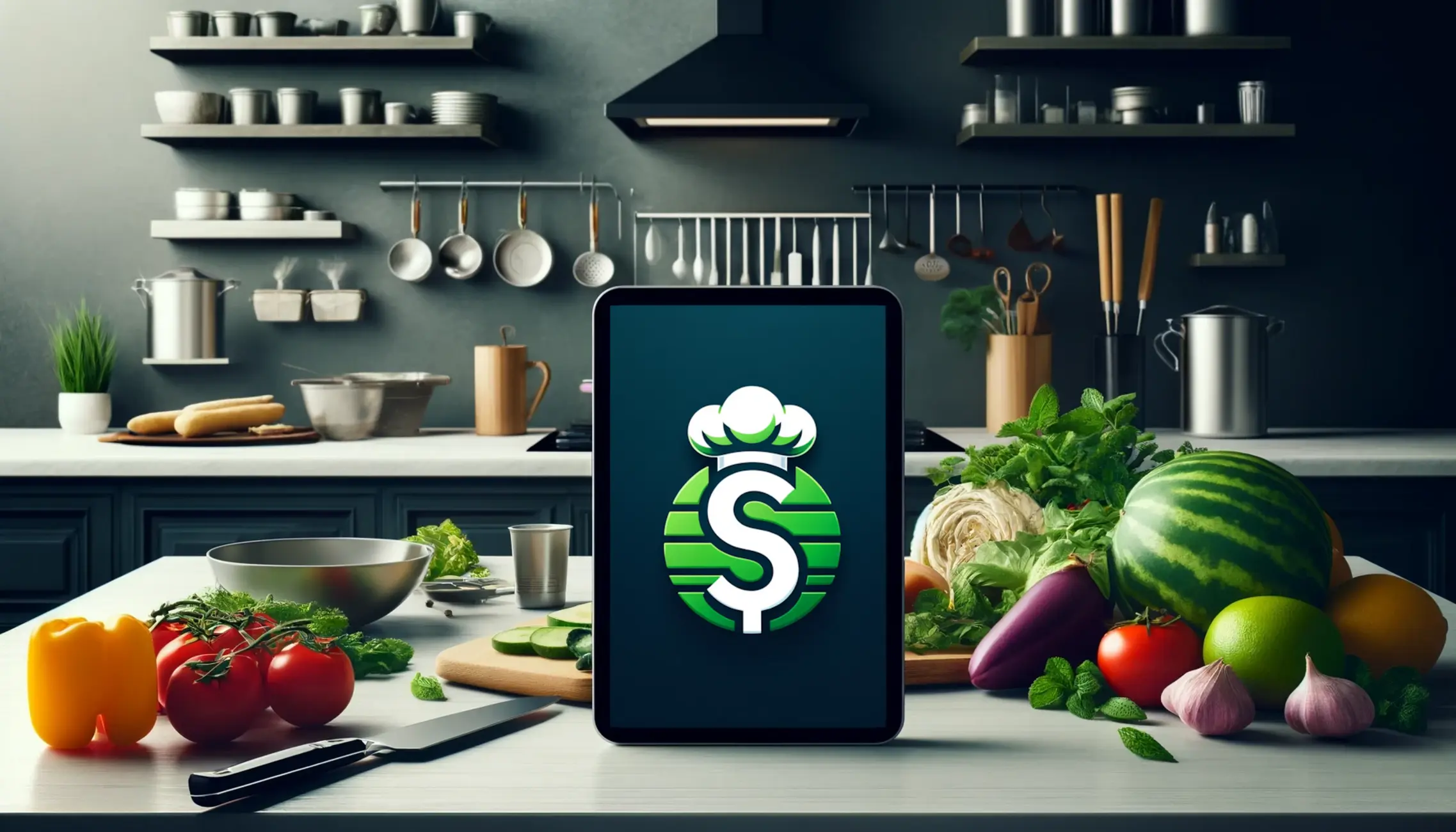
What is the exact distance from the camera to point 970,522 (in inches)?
46.8

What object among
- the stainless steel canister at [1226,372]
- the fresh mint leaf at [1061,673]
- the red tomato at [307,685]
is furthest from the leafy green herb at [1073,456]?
the stainless steel canister at [1226,372]

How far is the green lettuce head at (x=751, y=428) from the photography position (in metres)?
0.80

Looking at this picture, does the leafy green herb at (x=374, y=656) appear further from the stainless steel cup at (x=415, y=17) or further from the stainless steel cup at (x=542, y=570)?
the stainless steel cup at (x=415, y=17)

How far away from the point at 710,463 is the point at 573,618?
0.34 meters

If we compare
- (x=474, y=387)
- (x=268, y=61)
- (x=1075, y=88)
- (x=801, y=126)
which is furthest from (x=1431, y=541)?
(x=268, y=61)

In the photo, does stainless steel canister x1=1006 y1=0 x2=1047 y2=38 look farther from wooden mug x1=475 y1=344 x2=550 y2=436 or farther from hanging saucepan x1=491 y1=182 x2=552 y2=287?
wooden mug x1=475 y1=344 x2=550 y2=436

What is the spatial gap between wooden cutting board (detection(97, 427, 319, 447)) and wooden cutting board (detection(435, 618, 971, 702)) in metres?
2.13

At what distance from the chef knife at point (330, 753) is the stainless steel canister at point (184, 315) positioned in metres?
2.82

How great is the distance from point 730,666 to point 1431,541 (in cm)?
250

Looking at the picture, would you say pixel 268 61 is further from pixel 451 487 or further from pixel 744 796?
pixel 744 796

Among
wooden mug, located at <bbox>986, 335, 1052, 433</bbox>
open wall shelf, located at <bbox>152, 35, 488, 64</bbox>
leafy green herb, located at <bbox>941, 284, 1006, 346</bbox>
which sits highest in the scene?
open wall shelf, located at <bbox>152, 35, 488, 64</bbox>

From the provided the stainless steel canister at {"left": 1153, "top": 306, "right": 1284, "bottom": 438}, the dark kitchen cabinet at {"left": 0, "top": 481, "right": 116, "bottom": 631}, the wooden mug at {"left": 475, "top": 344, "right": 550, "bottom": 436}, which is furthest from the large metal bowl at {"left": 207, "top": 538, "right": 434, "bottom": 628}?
the stainless steel canister at {"left": 1153, "top": 306, "right": 1284, "bottom": 438}

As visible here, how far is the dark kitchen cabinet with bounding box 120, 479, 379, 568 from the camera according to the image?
276 cm

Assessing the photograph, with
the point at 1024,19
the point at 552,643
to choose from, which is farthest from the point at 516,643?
the point at 1024,19
